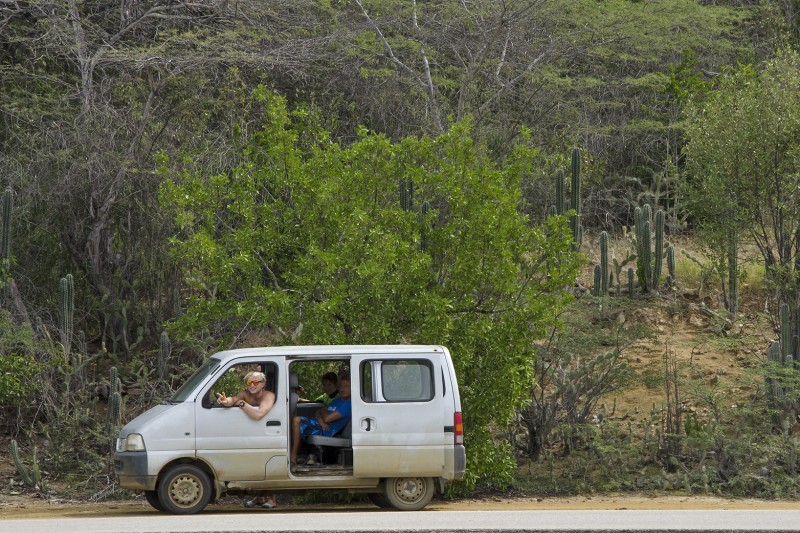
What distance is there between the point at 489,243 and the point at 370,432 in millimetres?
3007

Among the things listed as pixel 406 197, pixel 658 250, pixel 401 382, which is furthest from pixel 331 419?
pixel 658 250

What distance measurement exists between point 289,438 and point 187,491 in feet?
3.61

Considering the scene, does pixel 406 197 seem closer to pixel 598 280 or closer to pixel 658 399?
pixel 598 280

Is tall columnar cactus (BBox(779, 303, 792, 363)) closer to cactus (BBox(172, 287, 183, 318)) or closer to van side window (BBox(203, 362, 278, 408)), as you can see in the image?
van side window (BBox(203, 362, 278, 408))

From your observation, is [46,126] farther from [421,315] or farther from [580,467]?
[580,467]

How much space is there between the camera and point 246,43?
2058cm

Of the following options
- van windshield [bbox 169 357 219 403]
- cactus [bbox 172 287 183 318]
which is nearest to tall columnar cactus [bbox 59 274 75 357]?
cactus [bbox 172 287 183 318]

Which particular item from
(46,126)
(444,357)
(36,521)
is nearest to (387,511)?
(444,357)

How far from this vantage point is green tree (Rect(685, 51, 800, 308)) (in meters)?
16.9

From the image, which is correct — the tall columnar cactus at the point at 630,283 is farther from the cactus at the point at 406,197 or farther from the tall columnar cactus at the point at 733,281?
the cactus at the point at 406,197

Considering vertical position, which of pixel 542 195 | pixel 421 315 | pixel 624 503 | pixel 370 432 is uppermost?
pixel 542 195

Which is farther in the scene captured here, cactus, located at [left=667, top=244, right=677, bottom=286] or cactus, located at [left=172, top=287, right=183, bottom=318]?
cactus, located at [left=667, top=244, right=677, bottom=286]

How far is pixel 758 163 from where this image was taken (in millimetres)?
17125

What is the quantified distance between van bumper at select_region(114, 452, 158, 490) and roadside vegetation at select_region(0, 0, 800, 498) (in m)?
2.51
